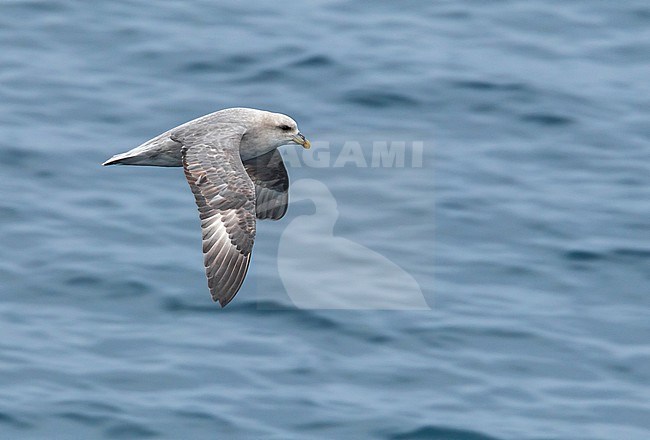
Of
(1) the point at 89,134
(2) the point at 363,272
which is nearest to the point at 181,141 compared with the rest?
(2) the point at 363,272

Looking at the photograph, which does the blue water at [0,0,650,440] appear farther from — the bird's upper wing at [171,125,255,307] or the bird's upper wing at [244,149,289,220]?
the bird's upper wing at [171,125,255,307]

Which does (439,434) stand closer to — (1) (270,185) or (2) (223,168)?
(1) (270,185)

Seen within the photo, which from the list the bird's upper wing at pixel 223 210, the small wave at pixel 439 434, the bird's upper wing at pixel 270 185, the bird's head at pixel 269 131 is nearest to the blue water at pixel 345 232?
the small wave at pixel 439 434

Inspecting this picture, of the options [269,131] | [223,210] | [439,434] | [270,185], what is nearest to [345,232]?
[439,434]

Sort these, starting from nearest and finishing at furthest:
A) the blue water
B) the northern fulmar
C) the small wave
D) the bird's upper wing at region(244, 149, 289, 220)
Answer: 1. the northern fulmar
2. the bird's upper wing at region(244, 149, 289, 220)
3. the small wave
4. the blue water

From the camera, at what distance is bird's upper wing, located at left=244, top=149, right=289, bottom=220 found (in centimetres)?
1501

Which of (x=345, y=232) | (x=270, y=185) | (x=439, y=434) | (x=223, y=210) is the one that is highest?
(x=223, y=210)

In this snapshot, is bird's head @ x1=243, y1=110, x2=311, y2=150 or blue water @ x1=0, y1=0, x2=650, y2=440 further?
blue water @ x1=0, y1=0, x2=650, y2=440

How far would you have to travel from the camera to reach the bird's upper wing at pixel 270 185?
15008mm

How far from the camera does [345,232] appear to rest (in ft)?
65.0

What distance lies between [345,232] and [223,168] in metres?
6.82

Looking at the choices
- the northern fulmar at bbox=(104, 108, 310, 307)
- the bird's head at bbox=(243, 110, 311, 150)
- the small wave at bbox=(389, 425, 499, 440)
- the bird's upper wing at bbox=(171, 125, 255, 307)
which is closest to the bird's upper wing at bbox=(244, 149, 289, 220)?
the northern fulmar at bbox=(104, 108, 310, 307)

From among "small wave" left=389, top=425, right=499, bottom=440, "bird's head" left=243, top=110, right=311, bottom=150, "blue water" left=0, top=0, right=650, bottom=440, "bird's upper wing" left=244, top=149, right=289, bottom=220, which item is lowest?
"small wave" left=389, top=425, right=499, bottom=440

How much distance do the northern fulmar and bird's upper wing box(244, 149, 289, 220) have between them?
76 cm
